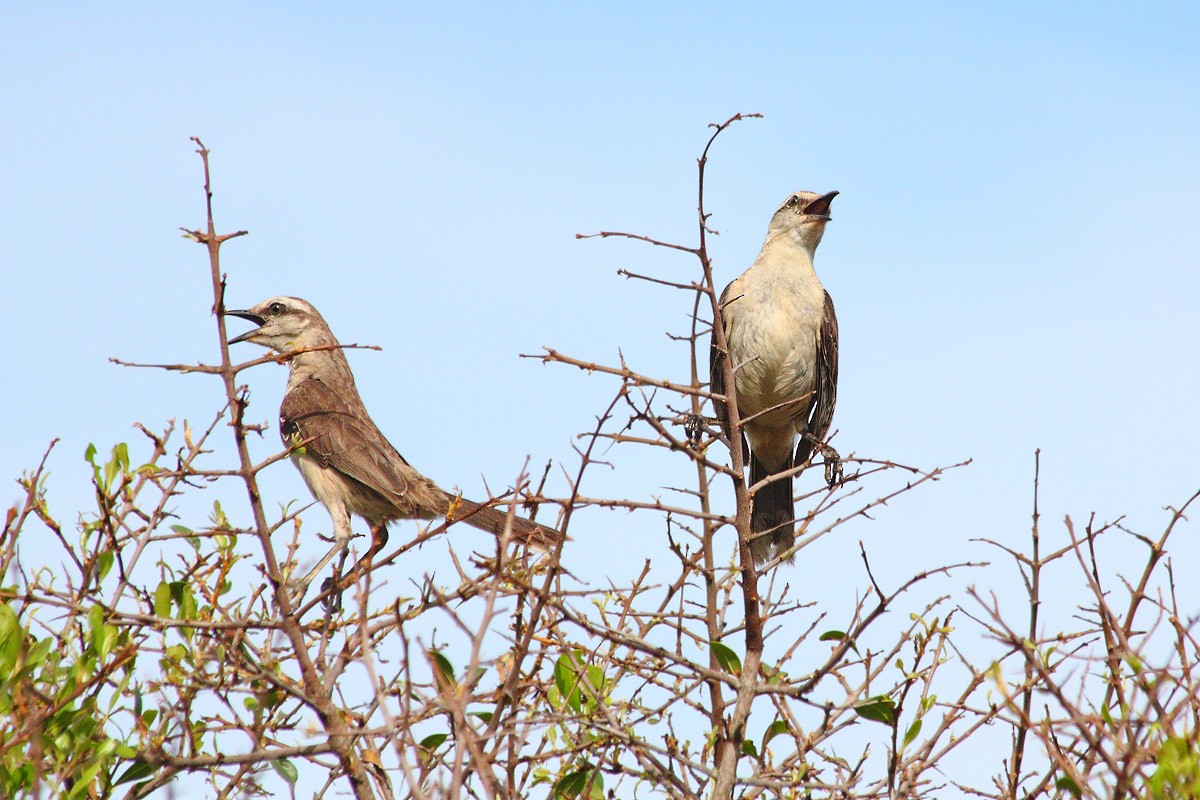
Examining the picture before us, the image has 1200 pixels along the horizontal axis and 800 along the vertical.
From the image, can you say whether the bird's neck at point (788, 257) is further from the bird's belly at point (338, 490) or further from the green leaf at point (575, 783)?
the green leaf at point (575, 783)

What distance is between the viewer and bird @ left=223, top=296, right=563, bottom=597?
707 centimetres

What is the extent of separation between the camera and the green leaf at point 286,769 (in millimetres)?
4077

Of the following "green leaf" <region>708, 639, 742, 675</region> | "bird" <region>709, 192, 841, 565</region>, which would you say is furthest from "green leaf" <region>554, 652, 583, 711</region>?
"bird" <region>709, 192, 841, 565</region>

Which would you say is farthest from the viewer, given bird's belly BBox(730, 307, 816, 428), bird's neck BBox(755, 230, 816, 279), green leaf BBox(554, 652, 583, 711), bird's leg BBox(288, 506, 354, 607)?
bird's neck BBox(755, 230, 816, 279)

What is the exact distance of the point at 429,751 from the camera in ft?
12.4

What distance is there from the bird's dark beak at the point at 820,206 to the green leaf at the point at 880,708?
13.6 feet

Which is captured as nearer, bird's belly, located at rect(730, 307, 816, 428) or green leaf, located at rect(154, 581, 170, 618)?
green leaf, located at rect(154, 581, 170, 618)

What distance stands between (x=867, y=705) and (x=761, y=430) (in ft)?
12.2

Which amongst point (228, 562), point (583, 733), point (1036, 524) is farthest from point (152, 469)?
point (1036, 524)

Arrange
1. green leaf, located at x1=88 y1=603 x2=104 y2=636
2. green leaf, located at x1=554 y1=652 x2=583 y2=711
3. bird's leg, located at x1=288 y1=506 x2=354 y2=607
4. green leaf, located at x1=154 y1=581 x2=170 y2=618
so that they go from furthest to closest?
bird's leg, located at x1=288 y1=506 x2=354 y2=607 < green leaf, located at x1=554 y1=652 x2=583 y2=711 < green leaf, located at x1=154 y1=581 x2=170 y2=618 < green leaf, located at x1=88 y1=603 x2=104 y2=636

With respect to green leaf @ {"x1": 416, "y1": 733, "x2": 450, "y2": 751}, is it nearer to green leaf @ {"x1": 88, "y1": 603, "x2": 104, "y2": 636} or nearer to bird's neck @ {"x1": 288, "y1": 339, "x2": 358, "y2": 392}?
green leaf @ {"x1": 88, "y1": 603, "x2": 104, "y2": 636}

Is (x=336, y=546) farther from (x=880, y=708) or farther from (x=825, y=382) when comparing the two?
(x=880, y=708)

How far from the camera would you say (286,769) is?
4145 mm

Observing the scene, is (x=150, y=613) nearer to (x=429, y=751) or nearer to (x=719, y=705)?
(x=429, y=751)
